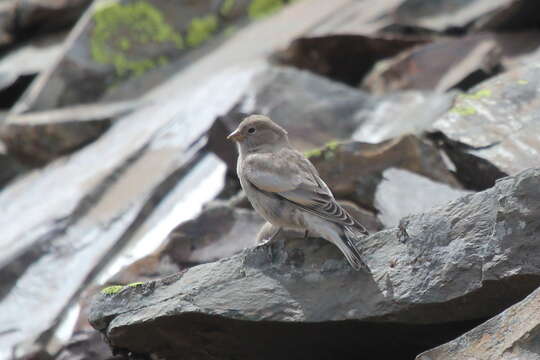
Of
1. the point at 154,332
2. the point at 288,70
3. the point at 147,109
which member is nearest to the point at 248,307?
the point at 154,332

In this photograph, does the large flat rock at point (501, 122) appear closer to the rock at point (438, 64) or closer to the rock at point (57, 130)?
the rock at point (438, 64)

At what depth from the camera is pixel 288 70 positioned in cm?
1109

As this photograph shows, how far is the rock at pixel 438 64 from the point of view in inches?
424

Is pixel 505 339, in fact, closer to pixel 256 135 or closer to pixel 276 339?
pixel 276 339

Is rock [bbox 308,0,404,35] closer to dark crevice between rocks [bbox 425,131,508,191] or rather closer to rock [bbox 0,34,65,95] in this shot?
dark crevice between rocks [bbox 425,131,508,191]

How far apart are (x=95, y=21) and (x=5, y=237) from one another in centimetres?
434

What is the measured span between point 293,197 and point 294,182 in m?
0.14

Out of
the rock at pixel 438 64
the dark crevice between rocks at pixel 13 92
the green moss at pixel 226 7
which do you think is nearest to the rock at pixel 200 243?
the rock at pixel 438 64

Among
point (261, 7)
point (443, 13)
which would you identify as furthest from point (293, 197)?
point (261, 7)

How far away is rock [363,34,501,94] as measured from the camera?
10758 millimetres

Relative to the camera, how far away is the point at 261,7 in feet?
47.3

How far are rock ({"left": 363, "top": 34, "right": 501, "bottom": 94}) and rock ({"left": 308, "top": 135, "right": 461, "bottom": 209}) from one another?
2028mm

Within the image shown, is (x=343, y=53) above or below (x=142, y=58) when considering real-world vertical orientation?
below

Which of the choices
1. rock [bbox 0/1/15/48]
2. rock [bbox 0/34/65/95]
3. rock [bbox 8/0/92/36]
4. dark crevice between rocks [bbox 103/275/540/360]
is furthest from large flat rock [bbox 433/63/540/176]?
rock [bbox 0/1/15/48]
